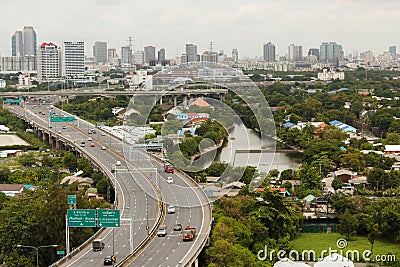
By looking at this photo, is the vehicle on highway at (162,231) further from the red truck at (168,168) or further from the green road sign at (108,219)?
the red truck at (168,168)

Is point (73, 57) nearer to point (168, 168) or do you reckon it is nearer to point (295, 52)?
point (168, 168)

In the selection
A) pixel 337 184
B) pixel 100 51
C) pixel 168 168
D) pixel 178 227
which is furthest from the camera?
pixel 100 51

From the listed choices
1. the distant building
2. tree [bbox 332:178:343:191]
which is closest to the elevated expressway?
tree [bbox 332:178:343:191]

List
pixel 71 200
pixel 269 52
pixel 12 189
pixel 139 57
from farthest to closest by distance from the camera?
pixel 269 52
pixel 139 57
pixel 12 189
pixel 71 200

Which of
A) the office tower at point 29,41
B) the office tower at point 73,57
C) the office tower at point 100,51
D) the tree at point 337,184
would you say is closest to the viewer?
the tree at point 337,184

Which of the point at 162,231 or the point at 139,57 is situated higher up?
the point at 139,57

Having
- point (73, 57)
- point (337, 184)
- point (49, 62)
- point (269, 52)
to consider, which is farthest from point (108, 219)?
point (269, 52)

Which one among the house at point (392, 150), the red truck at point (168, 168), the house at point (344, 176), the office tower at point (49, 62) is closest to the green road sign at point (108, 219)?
the red truck at point (168, 168)
